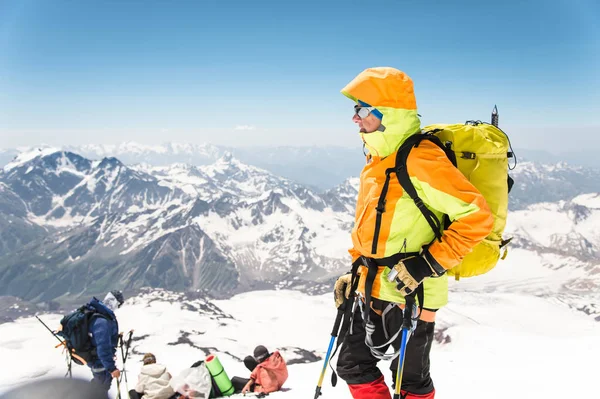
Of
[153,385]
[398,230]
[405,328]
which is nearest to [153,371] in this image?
[153,385]

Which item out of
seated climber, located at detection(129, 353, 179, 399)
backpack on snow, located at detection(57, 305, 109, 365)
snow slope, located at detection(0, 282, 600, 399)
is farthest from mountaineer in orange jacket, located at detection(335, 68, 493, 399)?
backpack on snow, located at detection(57, 305, 109, 365)

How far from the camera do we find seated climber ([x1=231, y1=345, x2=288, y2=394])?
12125 millimetres

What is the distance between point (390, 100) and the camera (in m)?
4.67

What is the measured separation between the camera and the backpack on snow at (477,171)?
4.57 meters

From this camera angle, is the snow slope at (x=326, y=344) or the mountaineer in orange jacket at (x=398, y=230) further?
the snow slope at (x=326, y=344)

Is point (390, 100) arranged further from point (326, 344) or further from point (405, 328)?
point (326, 344)

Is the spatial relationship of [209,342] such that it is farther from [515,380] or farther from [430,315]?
[430,315]

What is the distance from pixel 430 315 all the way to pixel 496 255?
118 cm

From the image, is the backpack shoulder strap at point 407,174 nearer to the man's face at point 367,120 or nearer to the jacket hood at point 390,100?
the jacket hood at point 390,100

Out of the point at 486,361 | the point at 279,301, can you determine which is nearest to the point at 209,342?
the point at 486,361

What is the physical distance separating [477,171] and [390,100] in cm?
143

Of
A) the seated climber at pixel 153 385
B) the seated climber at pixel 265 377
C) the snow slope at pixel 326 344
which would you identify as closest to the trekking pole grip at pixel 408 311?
the snow slope at pixel 326 344

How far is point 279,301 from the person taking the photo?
8425 centimetres

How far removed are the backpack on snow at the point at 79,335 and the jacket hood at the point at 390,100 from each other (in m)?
10.6
